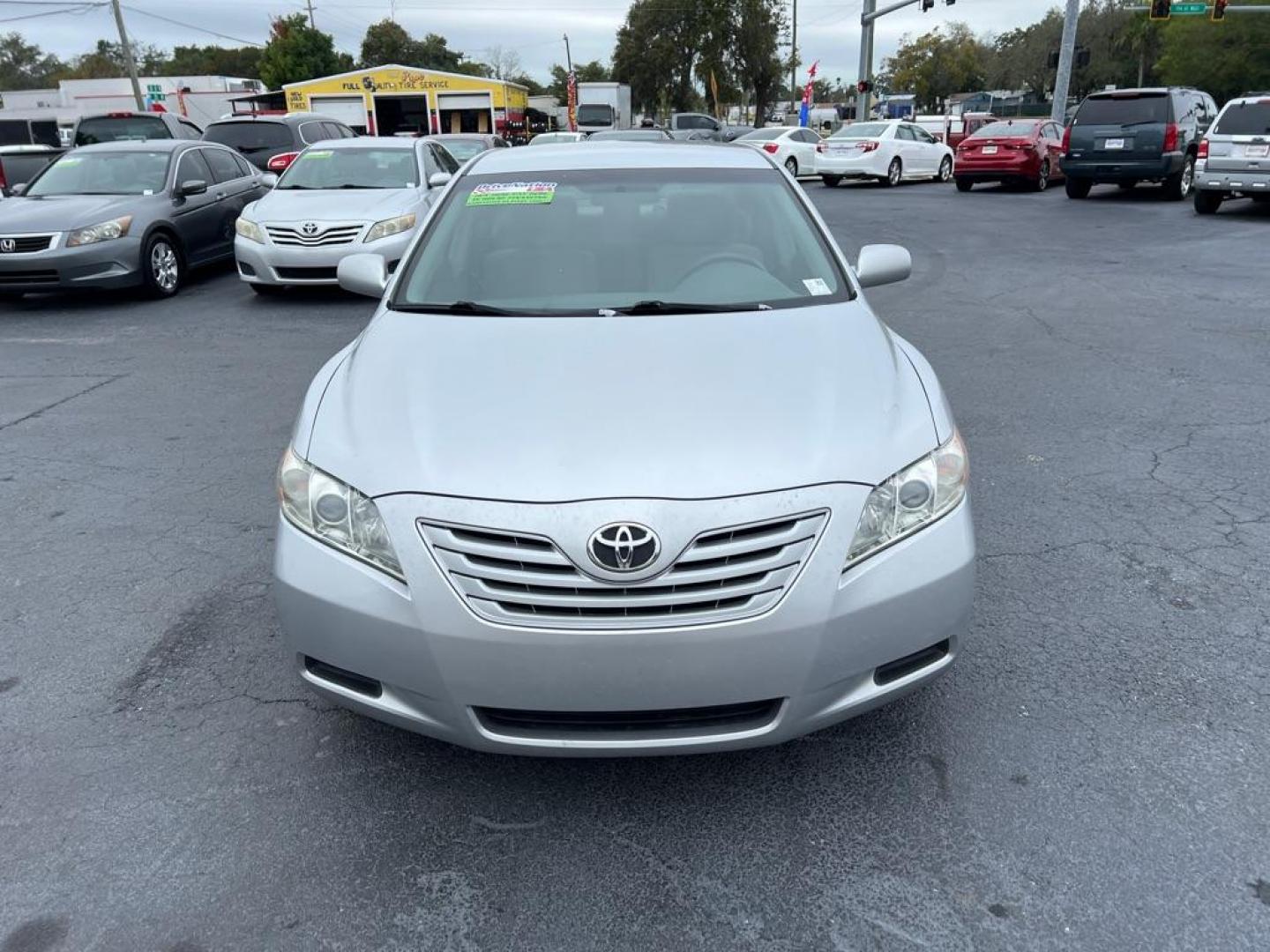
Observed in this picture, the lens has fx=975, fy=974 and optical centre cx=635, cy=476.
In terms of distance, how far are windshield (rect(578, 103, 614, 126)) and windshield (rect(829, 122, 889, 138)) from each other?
2308 centimetres

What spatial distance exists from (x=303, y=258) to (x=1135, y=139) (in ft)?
48.3

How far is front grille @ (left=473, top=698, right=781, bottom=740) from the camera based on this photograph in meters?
2.33

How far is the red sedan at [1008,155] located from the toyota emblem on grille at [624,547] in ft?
67.3

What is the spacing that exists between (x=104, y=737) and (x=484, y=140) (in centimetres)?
2141

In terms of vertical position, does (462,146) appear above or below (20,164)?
below

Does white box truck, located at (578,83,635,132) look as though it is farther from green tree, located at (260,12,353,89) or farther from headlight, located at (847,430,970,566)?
headlight, located at (847,430,970,566)

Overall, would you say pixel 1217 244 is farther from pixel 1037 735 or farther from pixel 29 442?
pixel 29 442

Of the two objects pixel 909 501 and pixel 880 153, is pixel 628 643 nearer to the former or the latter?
pixel 909 501

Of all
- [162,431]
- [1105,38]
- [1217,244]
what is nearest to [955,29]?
[1105,38]

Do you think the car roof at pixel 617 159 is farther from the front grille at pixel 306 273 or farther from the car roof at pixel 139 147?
the car roof at pixel 139 147

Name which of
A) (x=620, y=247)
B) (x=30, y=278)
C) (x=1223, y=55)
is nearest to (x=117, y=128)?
(x=30, y=278)

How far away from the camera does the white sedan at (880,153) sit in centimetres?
2284

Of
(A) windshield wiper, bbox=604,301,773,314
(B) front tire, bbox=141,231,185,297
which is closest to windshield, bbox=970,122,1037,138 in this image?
(B) front tire, bbox=141,231,185,297

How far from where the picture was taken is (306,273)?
31.4 feet
